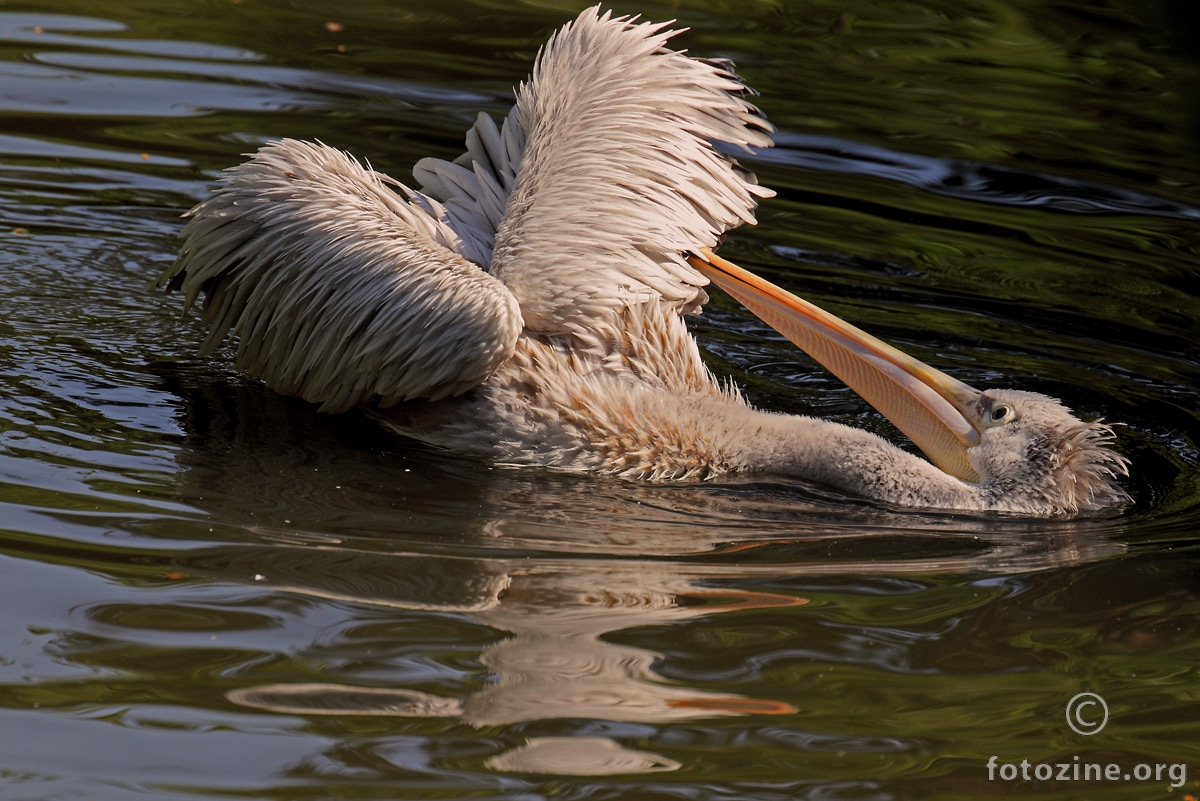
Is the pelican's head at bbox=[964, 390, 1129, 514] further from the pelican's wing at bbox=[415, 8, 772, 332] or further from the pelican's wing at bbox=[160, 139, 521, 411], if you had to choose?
the pelican's wing at bbox=[160, 139, 521, 411]

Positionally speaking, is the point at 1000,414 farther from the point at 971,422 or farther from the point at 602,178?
the point at 602,178

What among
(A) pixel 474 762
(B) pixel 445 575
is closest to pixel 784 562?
(B) pixel 445 575

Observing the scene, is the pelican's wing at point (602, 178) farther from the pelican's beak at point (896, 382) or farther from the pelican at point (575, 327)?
the pelican's beak at point (896, 382)

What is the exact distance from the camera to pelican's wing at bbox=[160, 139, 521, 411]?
151 inches

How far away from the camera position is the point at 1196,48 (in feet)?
26.1

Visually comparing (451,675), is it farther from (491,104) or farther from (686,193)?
(491,104)

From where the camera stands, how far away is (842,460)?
12.8 ft

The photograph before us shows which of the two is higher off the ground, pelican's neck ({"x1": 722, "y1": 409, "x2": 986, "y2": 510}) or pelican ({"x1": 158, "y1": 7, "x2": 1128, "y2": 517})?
pelican ({"x1": 158, "y1": 7, "x2": 1128, "y2": 517})

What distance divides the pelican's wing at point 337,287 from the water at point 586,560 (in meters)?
0.20

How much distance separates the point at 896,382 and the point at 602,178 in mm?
1077

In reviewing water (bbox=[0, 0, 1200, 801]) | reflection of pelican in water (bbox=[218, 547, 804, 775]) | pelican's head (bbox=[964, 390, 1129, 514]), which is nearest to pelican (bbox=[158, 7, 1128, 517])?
pelican's head (bbox=[964, 390, 1129, 514])

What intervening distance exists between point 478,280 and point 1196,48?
5721mm

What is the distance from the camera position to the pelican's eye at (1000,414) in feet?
12.7

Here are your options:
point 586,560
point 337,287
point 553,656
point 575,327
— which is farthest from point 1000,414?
point 337,287
